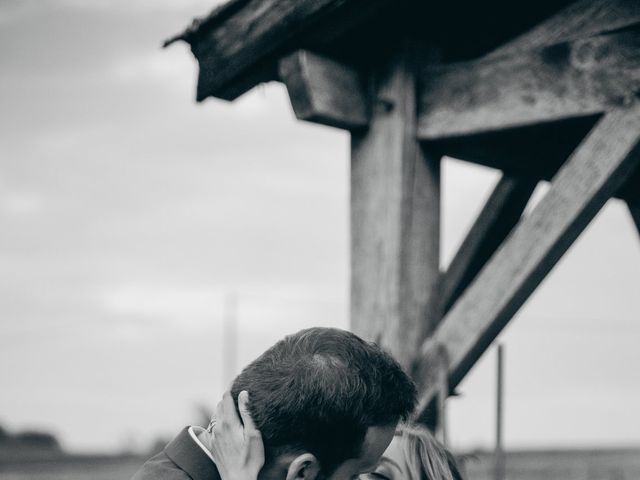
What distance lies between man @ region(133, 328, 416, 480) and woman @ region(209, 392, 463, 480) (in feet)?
0.13

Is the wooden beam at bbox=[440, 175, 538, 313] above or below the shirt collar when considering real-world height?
above

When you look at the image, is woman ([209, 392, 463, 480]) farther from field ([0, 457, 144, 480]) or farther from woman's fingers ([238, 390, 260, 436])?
field ([0, 457, 144, 480])

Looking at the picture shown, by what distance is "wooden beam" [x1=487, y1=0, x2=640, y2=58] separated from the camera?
3.85 m

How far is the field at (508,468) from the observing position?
12.7 m

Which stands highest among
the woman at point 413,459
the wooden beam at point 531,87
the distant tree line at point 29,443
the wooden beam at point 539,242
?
the wooden beam at point 531,87

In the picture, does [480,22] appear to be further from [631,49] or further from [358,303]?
[358,303]

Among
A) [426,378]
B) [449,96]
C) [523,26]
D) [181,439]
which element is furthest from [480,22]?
[181,439]

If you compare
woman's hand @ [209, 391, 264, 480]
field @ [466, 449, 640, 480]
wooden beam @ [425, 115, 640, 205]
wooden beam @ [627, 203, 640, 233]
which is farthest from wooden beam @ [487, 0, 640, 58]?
field @ [466, 449, 640, 480]

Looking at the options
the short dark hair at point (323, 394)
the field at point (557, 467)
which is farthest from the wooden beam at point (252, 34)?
the field at point (557, 467)

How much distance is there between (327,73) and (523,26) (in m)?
0.90

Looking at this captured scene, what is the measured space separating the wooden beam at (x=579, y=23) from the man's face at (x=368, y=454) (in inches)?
72.5

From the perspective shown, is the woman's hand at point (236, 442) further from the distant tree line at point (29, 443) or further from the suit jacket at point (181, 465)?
the distant tree line at point (29, 443)

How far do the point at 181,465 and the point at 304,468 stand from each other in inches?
14.1

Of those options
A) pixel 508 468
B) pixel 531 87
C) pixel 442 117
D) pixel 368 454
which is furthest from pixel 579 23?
pixel 508 468
